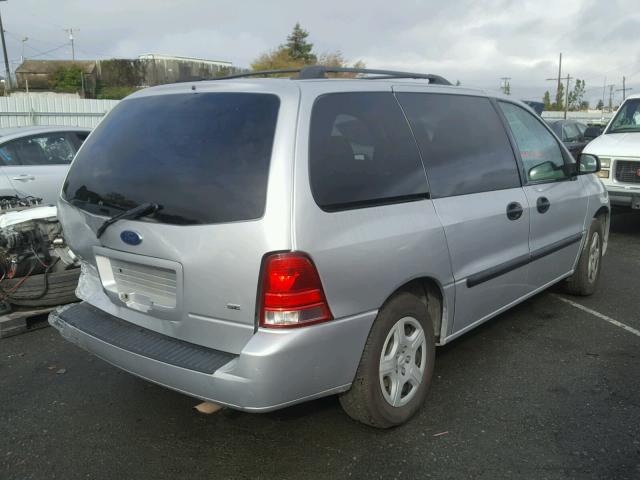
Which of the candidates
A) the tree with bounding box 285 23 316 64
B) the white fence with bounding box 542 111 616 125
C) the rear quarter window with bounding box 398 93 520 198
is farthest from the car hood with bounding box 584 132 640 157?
the tree with bounding box 285 23 316 64

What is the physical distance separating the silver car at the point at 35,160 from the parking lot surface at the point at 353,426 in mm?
3487

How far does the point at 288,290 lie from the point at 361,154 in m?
0.84

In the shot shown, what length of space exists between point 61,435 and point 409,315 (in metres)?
1.95

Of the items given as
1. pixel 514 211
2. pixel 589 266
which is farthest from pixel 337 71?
pixel 589 266

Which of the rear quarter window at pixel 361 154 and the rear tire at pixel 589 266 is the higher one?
the rear quarter window at pixel 361 154

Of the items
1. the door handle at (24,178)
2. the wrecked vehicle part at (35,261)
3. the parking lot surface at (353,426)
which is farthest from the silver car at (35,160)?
the parking lot surface at (353,426)

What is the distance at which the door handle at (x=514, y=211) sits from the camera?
3781 mm

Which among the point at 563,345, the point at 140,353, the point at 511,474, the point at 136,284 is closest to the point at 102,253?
the point at 136,284

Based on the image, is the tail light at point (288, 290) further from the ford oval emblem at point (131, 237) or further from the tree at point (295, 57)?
the tree at point (295, 57)

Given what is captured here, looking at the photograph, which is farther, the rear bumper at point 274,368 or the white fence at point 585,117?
the white fence at point 585,117

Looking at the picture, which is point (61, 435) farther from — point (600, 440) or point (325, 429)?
point (600, 440)

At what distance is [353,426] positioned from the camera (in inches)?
125

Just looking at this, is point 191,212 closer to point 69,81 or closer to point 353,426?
point 353,426

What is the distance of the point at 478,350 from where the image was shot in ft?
13.7
